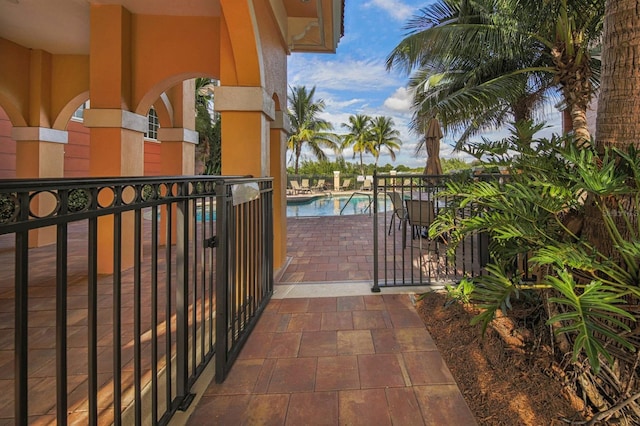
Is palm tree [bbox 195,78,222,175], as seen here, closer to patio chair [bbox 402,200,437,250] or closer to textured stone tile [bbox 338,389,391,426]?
patio chair [bbox 402,200,437,250]

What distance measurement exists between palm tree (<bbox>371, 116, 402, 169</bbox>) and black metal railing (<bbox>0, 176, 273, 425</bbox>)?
3146 cm

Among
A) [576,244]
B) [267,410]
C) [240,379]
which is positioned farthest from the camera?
[240,379]

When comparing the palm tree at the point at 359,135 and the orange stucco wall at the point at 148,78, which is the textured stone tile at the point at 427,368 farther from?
the palm tree at the point at 359,135

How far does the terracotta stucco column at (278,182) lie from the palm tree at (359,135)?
94.8 feet

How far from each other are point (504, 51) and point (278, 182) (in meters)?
5.81

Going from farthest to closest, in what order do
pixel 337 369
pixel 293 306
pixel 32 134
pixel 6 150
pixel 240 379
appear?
pixel 6 150 < pixel 32 134 < pixel 293 306 < pixel 337 369 < pixel 240 379

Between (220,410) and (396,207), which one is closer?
(220,410)

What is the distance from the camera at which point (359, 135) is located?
33.5m

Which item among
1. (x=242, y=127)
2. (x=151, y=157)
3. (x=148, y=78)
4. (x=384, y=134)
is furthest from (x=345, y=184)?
(x=242, y=127)

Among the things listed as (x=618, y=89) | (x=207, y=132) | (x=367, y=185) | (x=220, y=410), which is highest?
(x=207, y=132)

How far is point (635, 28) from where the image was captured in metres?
1.82

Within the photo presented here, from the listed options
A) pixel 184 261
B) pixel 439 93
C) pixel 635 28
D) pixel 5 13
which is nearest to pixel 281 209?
pixel 184 261

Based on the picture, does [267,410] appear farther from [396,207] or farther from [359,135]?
[359,135]

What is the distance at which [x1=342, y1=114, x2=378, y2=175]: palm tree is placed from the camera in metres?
33.3
